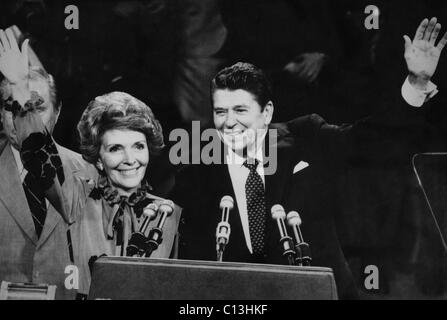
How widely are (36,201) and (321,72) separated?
2195mm

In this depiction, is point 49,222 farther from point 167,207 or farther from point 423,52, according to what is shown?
point 423,52

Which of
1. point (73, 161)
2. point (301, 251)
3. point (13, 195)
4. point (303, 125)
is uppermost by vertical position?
point (303, 125)

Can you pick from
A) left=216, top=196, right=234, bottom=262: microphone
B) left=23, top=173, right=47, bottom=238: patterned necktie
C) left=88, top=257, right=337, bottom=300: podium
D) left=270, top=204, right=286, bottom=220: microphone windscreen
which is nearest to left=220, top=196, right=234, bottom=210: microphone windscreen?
left=216, top=196, right=234, bottom=262: microphone

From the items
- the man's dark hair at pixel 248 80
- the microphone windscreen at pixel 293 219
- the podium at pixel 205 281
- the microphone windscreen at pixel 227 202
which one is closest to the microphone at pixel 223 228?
the microphone windscreen at pixel 227 202

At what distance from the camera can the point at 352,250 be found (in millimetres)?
3568

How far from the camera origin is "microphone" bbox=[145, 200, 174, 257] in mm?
3576

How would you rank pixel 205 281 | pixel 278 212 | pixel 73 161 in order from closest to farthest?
pixel 205 281
pixel 278 212
pixel 73 161

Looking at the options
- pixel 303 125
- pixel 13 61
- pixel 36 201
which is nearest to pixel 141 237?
pixel 36 201

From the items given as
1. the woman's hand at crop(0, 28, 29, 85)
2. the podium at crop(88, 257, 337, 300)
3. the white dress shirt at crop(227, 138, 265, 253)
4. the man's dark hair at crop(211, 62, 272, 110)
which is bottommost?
the podium at crop(88, 257, 337, 300)

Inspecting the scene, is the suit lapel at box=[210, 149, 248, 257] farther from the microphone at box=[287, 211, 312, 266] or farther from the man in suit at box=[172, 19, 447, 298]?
the microphone at box=[287, 211, 312, 266]

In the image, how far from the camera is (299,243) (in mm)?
3537

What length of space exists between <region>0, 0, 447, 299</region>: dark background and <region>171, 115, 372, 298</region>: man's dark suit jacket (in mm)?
92

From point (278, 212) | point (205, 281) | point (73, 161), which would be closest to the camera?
point (205, 281)

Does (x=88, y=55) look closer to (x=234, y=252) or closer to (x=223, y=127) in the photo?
(x=223, y=127)
